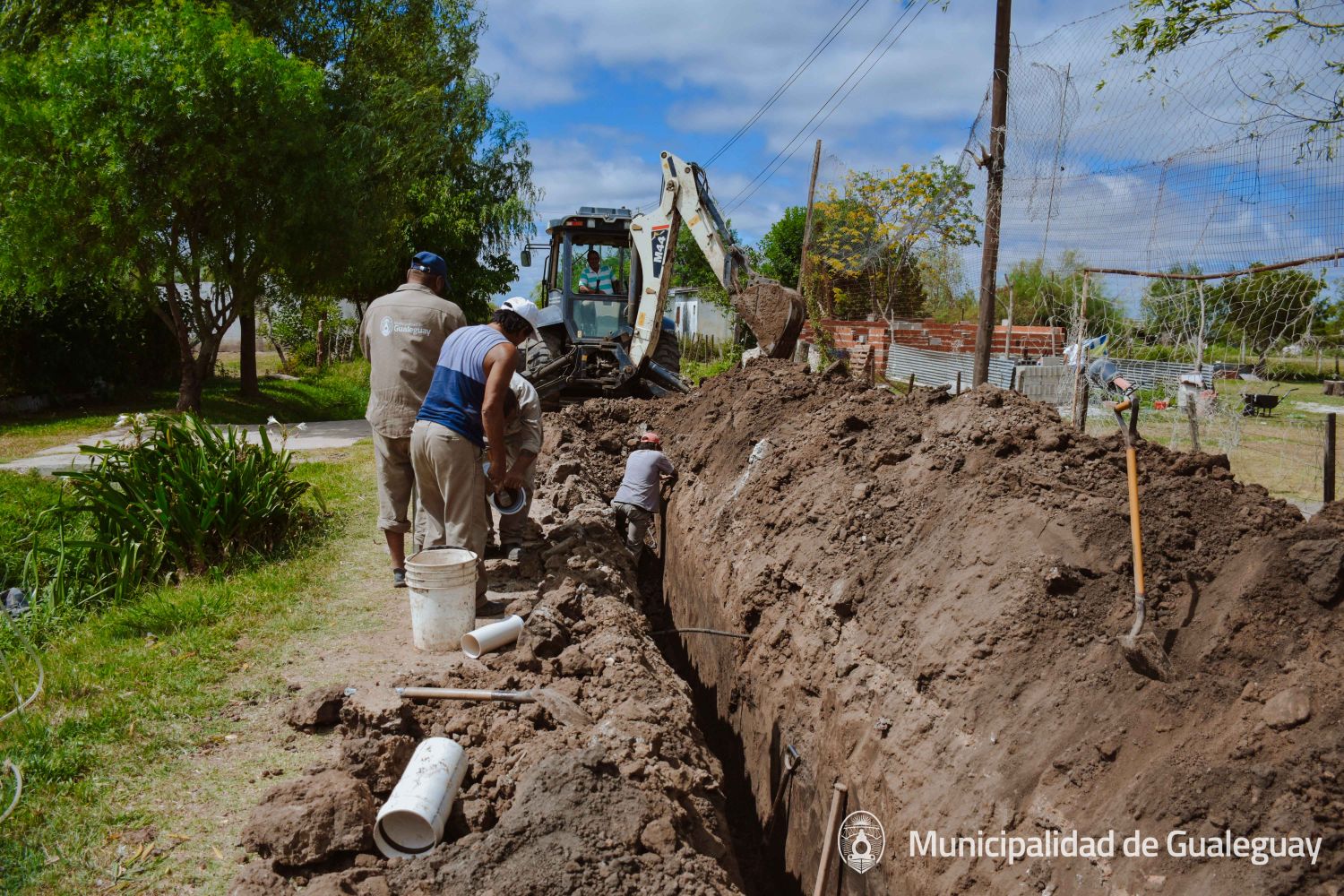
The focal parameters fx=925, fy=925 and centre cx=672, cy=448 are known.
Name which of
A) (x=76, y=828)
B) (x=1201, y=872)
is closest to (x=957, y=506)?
(x=1201, y=872)

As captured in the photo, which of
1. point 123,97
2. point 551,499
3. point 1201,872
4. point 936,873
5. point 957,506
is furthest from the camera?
point 123,97

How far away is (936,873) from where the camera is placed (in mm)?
3410

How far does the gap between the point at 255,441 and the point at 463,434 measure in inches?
354

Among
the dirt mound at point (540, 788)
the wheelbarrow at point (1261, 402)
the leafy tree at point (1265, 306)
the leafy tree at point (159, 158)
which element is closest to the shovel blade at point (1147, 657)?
the dirt mound at point (540, 788)

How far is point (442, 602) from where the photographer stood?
4.70m

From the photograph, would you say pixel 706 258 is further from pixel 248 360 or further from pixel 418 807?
pixel 248 360

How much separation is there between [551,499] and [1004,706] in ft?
15.1

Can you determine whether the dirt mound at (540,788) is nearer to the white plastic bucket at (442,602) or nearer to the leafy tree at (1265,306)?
the white plastic bucket at (442,602)

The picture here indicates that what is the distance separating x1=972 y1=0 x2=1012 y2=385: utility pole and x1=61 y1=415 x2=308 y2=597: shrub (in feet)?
22.0

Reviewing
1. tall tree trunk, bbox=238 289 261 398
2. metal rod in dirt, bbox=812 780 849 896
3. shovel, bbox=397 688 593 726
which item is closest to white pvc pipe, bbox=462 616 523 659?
shovel, bbox=397 688 593 726

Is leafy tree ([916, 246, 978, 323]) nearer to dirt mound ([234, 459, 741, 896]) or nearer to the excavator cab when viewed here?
the excavator cab

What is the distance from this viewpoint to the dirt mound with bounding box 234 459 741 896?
2770 millimetres

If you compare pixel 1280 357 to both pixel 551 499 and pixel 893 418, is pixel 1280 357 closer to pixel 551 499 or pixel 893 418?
pixel 893 418

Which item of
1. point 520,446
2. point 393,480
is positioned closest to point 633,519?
point 520,446
